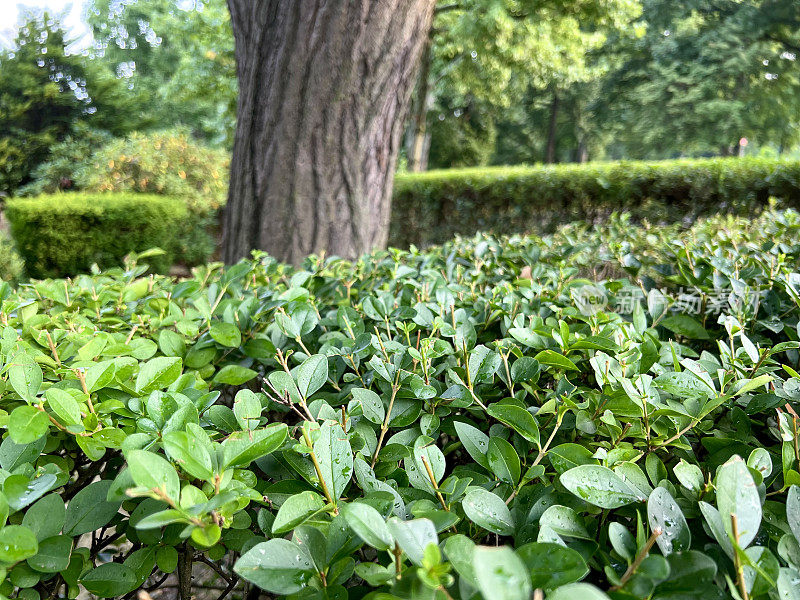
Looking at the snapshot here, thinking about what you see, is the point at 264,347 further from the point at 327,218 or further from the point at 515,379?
the point at 327,218

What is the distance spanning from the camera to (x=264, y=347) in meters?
1.10

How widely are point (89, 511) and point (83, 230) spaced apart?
7.79 m

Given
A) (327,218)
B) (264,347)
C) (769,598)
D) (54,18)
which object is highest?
(54,18)

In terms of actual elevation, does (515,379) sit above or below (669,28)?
below

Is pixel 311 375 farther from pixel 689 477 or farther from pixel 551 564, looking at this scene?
pixel 689 477

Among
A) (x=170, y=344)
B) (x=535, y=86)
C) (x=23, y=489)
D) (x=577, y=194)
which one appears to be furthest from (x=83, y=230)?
(x=535, y=86)

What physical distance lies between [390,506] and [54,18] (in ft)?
86.7

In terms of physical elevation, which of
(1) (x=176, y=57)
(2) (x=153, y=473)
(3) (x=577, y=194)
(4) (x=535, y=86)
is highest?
(1) (x=176, y=57)

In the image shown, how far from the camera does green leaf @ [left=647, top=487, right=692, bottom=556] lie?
1.85 feet

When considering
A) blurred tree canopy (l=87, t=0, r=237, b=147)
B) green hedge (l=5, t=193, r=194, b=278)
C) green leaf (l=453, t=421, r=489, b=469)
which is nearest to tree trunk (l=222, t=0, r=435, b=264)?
green leaf (l=453, t=421, r=489, b=469)

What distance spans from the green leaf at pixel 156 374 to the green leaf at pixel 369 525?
19.4 inches

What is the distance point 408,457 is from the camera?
77cm

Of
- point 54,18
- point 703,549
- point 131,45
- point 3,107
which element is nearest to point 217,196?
point 703,549

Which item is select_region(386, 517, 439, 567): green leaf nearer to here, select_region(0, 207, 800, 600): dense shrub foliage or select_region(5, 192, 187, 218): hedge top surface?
select_region(0, 207, 800, 600): dense shrub foliage
